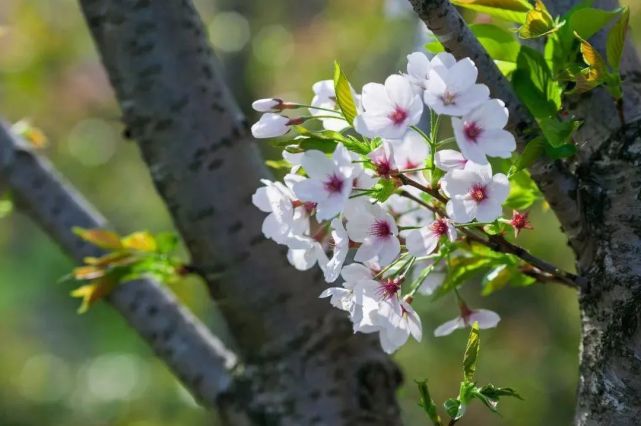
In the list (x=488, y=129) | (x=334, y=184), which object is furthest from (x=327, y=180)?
(x=488, y=129)

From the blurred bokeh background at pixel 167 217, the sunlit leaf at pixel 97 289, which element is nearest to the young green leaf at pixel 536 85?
the sunlit leaf at pixel 97 289

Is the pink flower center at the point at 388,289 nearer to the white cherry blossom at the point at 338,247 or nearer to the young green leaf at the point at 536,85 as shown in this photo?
the white cherry blossom at the point at 338,247

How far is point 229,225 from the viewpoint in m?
1.00

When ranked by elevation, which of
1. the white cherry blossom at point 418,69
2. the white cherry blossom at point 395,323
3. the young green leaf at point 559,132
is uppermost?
the white cherry blossom at point 418,69

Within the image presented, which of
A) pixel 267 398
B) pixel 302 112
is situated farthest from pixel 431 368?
pixel 267 398

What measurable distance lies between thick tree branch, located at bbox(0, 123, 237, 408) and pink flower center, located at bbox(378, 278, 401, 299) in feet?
1.72

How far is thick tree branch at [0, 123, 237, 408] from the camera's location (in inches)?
43.2

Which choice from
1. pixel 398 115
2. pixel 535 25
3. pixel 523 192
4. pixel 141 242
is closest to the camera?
pixel 398 115

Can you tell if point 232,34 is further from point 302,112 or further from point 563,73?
point 563,73

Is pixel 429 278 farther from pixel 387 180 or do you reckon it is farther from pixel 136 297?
pixel 136 297

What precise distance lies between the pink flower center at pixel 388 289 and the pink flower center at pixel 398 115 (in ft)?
0.40

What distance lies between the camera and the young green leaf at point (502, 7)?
0.68 m

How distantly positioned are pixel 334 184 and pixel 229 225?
0.47m

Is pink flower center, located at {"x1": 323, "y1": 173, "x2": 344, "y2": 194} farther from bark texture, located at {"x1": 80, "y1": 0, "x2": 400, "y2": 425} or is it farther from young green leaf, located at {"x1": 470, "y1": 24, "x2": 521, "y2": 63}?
bark texture, located at {"x1": 80, "y1": 0, "x2": 400, "y2": 425}
